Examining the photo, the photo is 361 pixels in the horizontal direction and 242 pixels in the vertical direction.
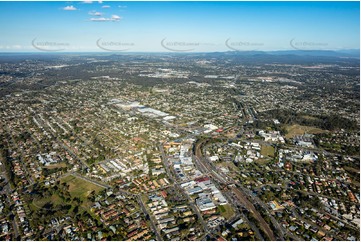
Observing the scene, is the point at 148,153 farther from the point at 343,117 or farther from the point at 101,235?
the point at 343,117

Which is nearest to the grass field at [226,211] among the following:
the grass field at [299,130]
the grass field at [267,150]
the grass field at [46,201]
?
the grass field at [267,150]

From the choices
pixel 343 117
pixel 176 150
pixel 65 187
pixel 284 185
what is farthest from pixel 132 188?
pixel 343 117

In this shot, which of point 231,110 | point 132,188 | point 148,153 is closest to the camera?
point 132,188

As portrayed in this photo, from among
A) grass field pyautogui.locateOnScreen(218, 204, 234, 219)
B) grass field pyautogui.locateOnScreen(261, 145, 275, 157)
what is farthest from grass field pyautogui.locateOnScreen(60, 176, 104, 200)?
grass field pyautogui.locateOnScreen(261, 145, 275, 157)

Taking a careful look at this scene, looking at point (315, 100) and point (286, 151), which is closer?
point (286, 151)

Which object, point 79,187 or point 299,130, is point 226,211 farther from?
point 299,130

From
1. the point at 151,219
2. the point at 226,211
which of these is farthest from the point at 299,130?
the point at 151,219

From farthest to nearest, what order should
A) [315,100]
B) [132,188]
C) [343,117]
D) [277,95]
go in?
[277,95]
[315,100]
[343,117]
[132,188]
